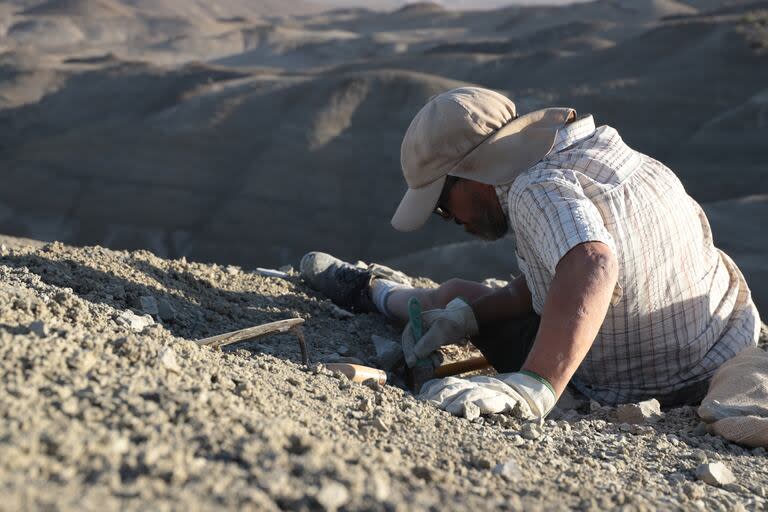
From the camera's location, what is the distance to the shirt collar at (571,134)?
2.65m

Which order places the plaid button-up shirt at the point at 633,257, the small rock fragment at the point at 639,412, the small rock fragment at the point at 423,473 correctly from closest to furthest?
the small rock fragment at the point at 423,473 < the plaid button-up shirt at the point at 633,257 < the small rock fragment at the point at 639,412

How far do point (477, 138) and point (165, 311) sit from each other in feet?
4.27

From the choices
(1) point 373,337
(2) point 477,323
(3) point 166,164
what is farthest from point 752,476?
(3) point 166,164

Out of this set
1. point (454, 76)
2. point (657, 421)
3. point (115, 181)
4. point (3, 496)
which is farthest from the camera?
point (454, 76)

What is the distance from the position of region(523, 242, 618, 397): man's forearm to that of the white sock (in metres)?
1.54

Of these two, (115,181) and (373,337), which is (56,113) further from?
(373,337)

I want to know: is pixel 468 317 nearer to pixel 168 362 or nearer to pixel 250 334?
pixel 250 334

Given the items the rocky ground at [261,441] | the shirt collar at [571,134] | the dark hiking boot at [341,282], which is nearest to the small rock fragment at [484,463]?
the rocky ground at [261,441]

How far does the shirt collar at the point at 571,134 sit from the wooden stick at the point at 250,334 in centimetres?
105

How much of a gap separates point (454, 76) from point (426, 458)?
23.3 meters

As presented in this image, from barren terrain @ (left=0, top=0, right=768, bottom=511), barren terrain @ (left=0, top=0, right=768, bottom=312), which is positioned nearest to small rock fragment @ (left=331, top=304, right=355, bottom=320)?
barren terrain @ (left=0, top=0, right=768, bottom=511)

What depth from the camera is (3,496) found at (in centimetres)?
119

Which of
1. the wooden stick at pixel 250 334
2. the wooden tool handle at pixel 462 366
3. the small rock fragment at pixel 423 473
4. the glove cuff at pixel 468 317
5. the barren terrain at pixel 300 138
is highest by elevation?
the small rock fragment at pixel 423 473

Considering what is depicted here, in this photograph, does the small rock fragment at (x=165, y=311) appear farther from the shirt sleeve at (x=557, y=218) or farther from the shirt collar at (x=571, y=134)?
the shirt collar at (x=571, y=134)
